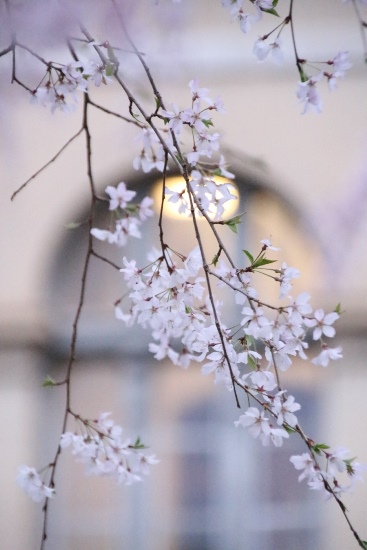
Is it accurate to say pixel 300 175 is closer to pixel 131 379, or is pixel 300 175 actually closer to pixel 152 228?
pixel 152 228

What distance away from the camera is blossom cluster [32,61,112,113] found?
1.00 metres

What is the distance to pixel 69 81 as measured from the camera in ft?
3.42

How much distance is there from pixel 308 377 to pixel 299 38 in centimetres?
133

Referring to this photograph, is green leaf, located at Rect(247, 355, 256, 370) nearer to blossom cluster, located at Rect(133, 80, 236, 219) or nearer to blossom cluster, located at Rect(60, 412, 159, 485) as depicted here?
blossom cluster, located at Rect(133, 80, 236, 219)

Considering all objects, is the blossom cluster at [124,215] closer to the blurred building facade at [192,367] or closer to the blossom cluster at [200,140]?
the blossom cluster at [200,140]

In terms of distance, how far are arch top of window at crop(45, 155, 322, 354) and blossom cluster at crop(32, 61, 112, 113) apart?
2207 mm

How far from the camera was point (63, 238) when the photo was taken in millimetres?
3344

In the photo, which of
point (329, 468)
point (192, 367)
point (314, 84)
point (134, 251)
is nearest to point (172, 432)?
point (192, 367)

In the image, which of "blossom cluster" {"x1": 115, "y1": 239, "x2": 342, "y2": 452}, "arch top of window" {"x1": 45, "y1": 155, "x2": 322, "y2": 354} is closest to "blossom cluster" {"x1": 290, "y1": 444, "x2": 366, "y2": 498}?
"blossom cluster" {"x1": 115, "y1": 239, "x2": 342, "y2": 452}

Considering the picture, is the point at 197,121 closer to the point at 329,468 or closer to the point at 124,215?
the point at 124,215

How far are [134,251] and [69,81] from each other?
2367 mm

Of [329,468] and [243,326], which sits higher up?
[243,326]

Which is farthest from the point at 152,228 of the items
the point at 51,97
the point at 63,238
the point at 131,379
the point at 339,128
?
the point at 51,97

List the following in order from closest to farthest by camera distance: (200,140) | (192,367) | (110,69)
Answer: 1. (110,69)
2. (200,140)
3. (192,367)
